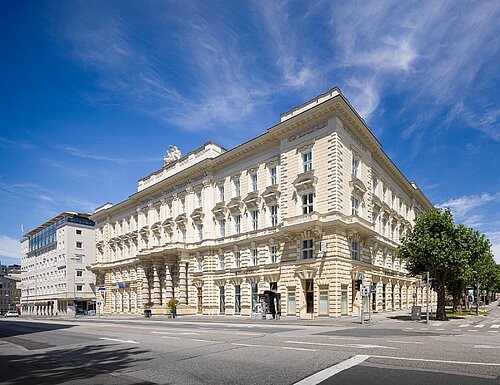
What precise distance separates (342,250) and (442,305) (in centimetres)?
870

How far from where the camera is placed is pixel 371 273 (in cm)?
3822

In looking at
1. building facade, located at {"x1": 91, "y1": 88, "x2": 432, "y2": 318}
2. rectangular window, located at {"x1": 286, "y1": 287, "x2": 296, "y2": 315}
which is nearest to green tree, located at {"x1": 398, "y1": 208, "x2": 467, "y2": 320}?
building facade, located at {"x1": 91, "y1": 88, "x2": 432, "y2": 318}

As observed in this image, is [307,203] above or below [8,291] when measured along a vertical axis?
above

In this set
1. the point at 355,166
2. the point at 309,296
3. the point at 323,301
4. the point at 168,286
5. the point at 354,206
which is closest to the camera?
the point at 323,301

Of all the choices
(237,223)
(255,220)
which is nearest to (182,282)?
(237,223)

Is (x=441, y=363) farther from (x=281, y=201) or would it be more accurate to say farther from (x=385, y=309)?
(x=385, y=309)

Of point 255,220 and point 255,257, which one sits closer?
point 255,257

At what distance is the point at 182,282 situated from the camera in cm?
4728

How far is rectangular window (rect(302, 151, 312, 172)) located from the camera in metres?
35.5

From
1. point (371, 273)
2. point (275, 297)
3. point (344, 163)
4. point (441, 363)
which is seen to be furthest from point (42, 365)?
point (371, 273)

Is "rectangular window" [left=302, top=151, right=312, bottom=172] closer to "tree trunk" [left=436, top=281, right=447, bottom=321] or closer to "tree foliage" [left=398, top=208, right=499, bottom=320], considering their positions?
"tree foliage" [left=398, top=208, right=499, bottom=320]

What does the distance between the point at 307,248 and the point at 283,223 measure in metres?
3.31

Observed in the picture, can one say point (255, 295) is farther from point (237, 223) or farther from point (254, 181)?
point (254, 181)

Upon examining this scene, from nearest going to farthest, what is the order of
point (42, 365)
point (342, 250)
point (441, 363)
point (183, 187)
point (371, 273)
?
1. point (441, 363)
2. point (42, 365)
3. point (342, 250)
4. point (371, 273)
5. point (183, 187)
